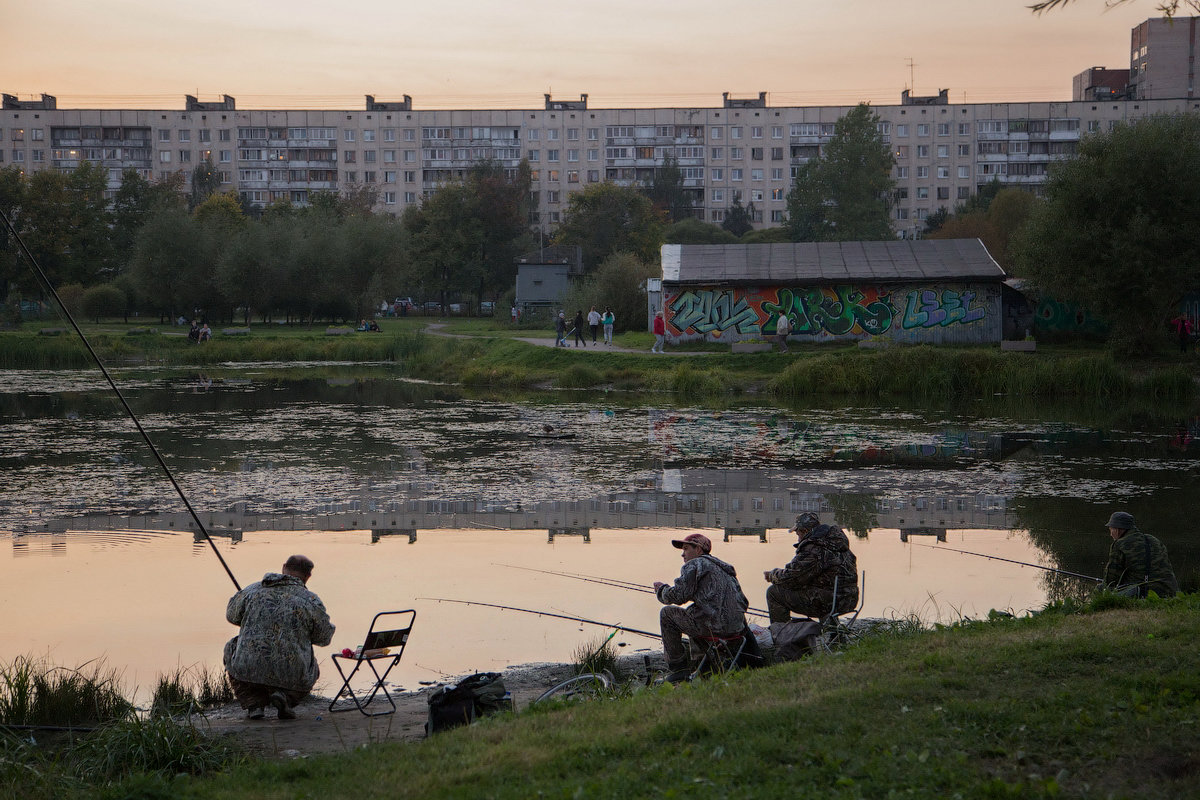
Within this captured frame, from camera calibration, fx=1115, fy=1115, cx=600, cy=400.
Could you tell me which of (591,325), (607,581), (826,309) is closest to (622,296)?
(591,325)

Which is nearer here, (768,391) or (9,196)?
(768,391)

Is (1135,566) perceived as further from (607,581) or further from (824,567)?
(607,581)

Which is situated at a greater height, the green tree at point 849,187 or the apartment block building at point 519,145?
the apartment block building at point 519,145

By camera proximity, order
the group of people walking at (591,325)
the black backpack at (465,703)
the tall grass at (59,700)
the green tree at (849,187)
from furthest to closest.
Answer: the green tree at (849,187) → the group of people walking at (591,325) → the tall grass at (59,700) → the black backpack at (465,703)

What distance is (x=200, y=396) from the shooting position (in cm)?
3444

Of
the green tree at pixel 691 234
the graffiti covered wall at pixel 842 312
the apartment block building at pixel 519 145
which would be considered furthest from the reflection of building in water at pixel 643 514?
the apartment block building at pixel 519 145

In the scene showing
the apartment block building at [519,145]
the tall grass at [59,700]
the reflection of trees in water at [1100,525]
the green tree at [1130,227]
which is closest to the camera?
the tall grass at [59,700]

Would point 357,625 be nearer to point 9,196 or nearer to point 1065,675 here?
point 1065,675

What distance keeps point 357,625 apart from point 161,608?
2155 mm

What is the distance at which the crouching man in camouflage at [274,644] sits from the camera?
7.91m

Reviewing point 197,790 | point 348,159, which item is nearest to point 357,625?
point 197,790

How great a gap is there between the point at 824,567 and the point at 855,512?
256 inches

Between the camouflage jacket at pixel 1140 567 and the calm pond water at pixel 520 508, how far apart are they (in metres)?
1.16

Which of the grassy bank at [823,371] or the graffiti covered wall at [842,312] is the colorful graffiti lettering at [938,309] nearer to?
the graffiti covered wall at [842,312]
